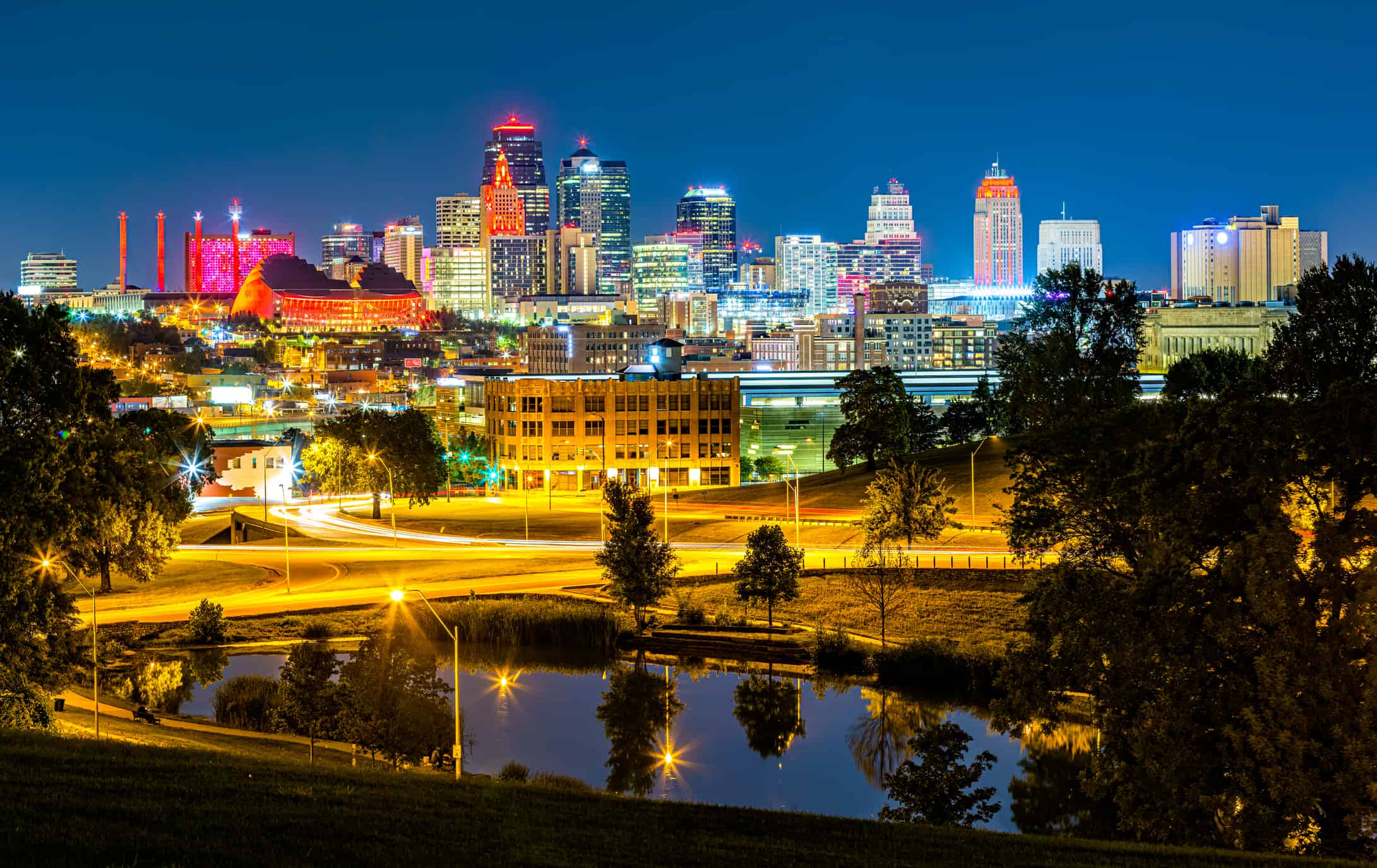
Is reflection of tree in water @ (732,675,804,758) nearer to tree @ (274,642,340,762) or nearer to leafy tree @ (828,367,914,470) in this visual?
tree @ (274,642,340,762)

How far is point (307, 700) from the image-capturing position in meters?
48.0

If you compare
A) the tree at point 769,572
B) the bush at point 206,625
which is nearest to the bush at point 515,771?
the tree at point 769,572

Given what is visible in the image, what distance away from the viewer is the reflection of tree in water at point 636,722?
148 feet

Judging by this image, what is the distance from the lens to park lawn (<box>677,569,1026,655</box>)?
2408 inches

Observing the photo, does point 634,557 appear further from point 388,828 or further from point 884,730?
point 388,828

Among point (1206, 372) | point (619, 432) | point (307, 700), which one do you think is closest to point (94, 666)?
point (307, 700)

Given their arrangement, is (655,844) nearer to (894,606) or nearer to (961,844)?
(961,844)

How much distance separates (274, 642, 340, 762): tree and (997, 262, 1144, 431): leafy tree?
49.3m

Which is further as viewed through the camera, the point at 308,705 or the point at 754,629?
the point at 754,629

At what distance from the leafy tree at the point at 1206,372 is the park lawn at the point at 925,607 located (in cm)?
3186

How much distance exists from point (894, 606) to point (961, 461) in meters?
36.7

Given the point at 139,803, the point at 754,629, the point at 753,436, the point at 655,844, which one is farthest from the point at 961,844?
the point at 753,436

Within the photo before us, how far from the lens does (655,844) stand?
2561 centimetres

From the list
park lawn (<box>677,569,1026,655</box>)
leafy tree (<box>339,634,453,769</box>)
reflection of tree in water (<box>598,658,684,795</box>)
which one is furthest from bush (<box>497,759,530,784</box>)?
park lawn (<box>677,569,1026,655</box>)
